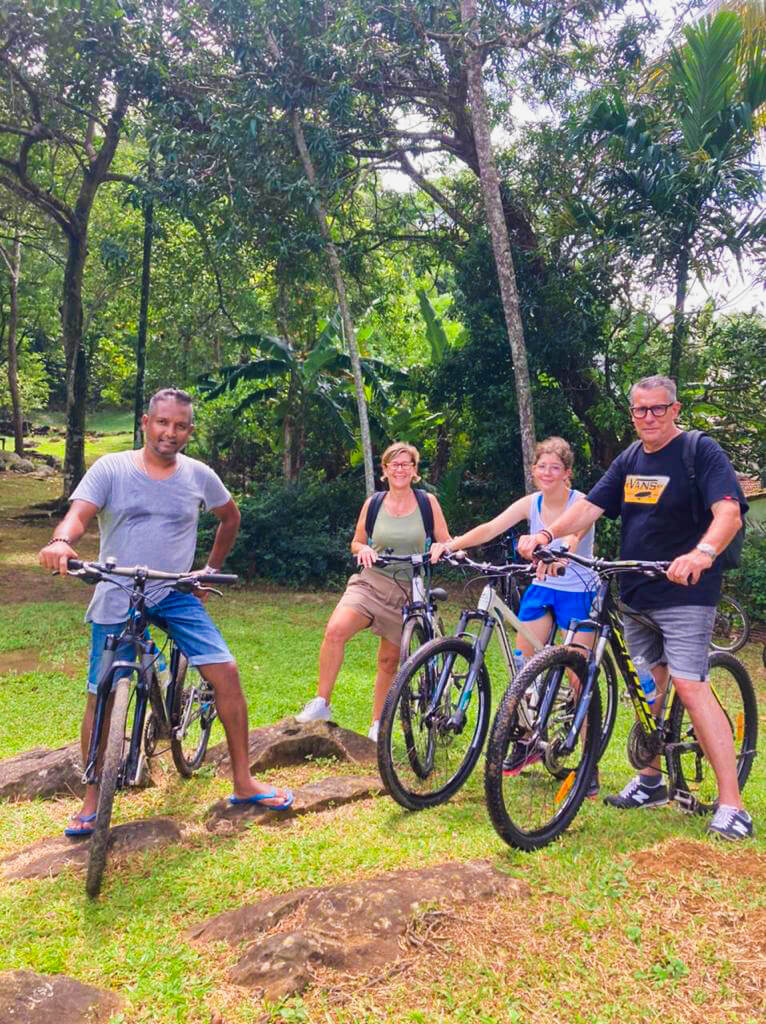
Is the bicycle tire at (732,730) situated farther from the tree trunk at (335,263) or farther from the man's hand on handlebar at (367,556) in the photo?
the tree trunk at (335,263)

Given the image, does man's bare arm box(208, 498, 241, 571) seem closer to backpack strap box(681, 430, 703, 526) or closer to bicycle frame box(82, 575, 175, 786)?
bicycle frame box(82, 575, 175, 786)

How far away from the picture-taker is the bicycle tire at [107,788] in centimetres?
317

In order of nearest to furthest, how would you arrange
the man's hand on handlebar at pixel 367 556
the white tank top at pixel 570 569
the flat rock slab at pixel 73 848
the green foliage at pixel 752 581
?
1. the flat rock slab at pixel 73 848
2. the white tank top at pixel 570 569
3. the man's hand on handlebar at pixel 367 556
4. the green foliage at pixel 752 581

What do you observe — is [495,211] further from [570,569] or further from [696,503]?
[696,503]

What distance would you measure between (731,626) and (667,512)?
8.34 m

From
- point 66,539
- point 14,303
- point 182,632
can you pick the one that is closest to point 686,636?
point 182,632

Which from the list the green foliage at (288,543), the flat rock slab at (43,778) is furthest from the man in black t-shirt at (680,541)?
the green foliage at (288,543)

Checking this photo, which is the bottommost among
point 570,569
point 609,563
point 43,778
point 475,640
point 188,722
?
point 43,778

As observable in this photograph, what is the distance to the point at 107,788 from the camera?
10.6 ft

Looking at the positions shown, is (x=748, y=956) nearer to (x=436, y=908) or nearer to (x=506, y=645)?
(x=436, y=908)

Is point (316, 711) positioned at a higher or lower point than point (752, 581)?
lower

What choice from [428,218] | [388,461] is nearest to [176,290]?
[428,218]

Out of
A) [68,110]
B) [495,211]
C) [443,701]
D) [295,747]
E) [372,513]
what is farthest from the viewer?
[68,110]

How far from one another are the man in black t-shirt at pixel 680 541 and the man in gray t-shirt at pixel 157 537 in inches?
60.6
